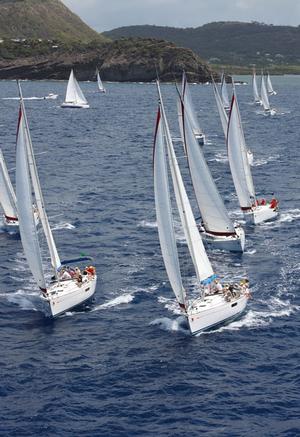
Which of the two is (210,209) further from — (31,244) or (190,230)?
(31,244)

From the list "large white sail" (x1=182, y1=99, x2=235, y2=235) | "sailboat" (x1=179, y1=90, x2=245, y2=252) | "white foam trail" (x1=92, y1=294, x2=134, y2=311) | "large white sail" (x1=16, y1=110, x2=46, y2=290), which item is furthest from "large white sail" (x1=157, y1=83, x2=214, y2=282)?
"large white sail" (x1=16, y1=110, x2=46, y2=290)

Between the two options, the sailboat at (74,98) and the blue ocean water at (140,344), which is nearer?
the blue ocean water at (140,344)

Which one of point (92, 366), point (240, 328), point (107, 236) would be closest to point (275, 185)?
point (107, 236)

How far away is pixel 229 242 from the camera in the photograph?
2594 inches

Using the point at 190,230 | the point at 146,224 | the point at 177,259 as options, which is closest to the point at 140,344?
the point at 177,259

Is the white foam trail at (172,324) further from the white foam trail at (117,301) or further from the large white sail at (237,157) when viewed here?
the large white sail at (237,157)

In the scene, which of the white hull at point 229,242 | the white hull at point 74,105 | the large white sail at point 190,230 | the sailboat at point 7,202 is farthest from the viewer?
the white hull at point 74,105

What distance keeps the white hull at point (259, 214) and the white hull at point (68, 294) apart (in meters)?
24.8

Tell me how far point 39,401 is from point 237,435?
1103cm

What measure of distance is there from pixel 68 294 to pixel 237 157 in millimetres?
31159

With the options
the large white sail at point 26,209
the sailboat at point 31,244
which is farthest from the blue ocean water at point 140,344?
the large white sail at point 26,209

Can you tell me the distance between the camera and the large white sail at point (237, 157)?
249 ft

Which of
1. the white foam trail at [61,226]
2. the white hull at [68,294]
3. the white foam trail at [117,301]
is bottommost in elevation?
the white foam trail at [117,301]

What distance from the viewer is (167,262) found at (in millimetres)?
49469
